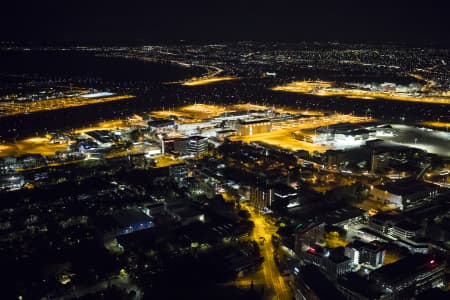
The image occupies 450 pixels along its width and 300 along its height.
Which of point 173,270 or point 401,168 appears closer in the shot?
point 173,270

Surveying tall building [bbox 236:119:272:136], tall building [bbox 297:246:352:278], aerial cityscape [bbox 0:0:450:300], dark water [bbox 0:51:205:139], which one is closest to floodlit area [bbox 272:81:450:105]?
aerial cityscape [bbox 0:0:450:300]

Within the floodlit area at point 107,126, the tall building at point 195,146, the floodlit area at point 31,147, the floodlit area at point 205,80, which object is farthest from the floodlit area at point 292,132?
the floodlit area at point 205,80

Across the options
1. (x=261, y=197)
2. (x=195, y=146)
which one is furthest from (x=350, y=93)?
(x=261, y=197)

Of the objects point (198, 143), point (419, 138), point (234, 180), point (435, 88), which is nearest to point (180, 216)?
point (234, 180)

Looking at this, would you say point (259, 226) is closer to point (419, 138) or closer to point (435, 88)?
point (419, 138)

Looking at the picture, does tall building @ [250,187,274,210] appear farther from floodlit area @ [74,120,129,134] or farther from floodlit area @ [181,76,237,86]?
floodlit area @ [181,76,237,86]

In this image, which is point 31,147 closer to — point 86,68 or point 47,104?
point 47,104

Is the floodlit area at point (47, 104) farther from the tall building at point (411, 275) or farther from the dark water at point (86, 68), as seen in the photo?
the tall building at point (411, 275)
